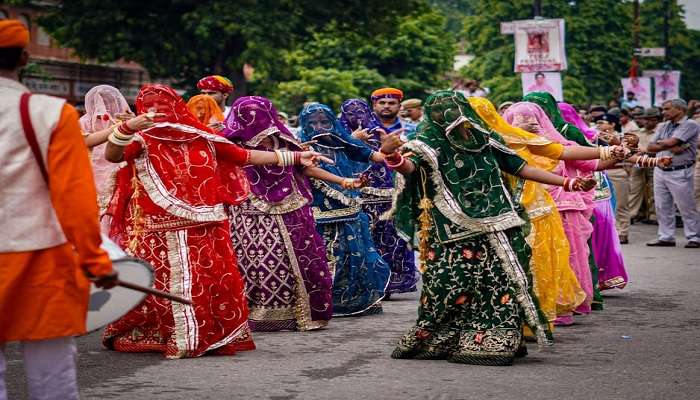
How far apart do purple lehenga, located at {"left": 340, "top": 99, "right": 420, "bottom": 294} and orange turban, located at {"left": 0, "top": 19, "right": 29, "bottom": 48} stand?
6544 mm

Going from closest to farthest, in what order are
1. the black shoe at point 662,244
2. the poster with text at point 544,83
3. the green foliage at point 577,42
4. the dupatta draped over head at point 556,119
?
the dupatta draped over head at point 556,119 < the black shoe at point 662,244 < the poster with text at point 544,83 < the green foliage at point 577,42

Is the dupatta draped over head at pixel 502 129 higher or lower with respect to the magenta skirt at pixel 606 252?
higher

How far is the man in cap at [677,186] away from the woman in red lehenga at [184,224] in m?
9.35

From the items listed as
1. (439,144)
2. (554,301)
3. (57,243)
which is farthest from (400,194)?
(57,243)

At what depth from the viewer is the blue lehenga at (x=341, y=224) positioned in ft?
32.9

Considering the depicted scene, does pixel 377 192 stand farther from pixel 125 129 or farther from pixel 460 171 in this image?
pixel 125 129

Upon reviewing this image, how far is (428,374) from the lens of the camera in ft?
23.2

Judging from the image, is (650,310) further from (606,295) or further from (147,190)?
(147,190)

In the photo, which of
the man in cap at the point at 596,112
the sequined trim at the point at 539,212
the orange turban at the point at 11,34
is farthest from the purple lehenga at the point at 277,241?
the man in cap at the point at 596,112

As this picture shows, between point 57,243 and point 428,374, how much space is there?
9.89ft

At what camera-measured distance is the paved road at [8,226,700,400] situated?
6.57 meters

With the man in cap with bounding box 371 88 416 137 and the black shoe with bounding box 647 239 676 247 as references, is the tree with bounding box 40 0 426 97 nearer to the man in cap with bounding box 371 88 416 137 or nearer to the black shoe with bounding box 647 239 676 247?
the black shoe with bounding box 647 239 676 247

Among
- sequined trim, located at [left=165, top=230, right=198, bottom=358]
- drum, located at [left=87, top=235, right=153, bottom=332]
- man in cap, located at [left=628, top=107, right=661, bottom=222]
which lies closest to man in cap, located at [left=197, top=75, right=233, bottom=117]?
sequined trim, located at [left=165, top=230, right=198, bottom=358]

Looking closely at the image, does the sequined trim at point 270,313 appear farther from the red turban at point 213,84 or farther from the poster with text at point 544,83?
the poster with text at point 544,83
